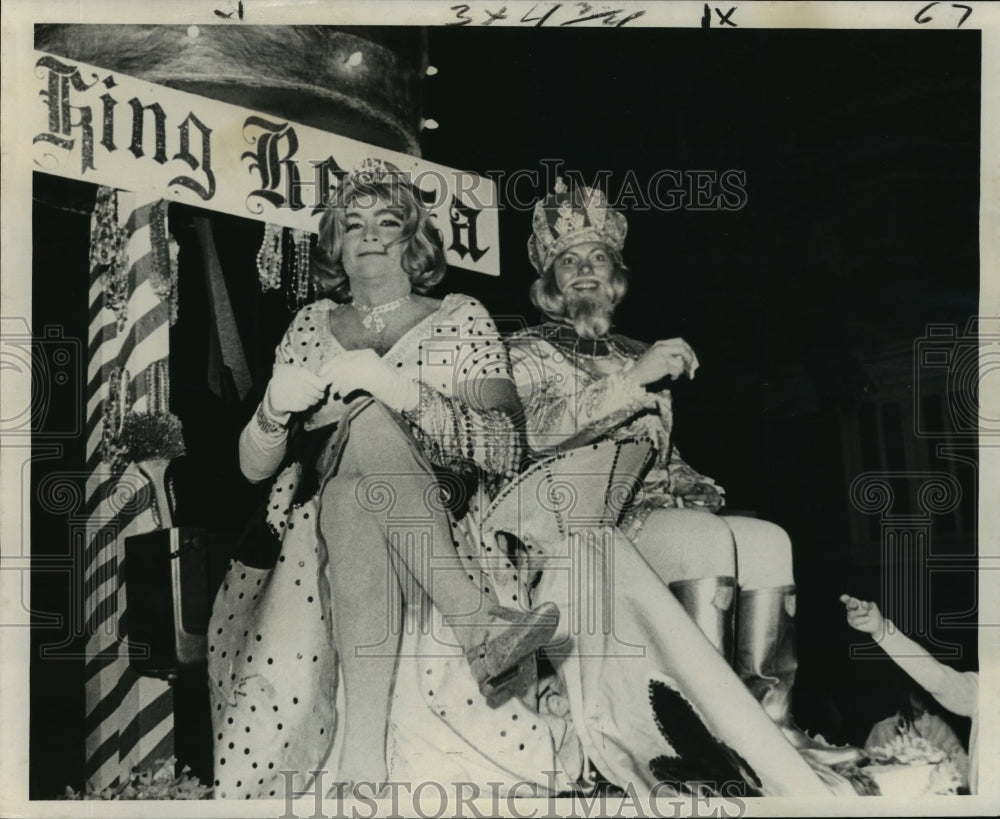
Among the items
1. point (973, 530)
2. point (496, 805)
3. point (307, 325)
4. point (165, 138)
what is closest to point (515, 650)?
point (496, 805)

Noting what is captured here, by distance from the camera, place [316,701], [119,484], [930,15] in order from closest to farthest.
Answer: [316,701]
[119,484]
[930,15]

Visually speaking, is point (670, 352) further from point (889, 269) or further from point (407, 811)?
point (407, 811)

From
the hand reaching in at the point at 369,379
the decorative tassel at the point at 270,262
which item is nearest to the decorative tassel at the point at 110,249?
the decorative tassel at the point at 270,262

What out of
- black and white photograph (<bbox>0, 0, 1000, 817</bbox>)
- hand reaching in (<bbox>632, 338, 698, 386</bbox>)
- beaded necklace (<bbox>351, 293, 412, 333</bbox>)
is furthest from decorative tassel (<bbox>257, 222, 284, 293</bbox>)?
hand reaching in (<bbox>632, 338, 698, 386</bbox>)

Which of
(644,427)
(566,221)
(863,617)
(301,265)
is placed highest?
(566,221)

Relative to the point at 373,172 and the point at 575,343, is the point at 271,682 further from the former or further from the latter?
the point at 373,172

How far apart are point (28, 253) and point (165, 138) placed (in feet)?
2.56

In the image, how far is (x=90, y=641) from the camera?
18.5ft

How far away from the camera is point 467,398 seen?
5.74 m

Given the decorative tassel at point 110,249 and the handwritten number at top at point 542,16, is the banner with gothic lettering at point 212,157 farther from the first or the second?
the handwritten number at top at point 542,16

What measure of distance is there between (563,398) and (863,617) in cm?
164

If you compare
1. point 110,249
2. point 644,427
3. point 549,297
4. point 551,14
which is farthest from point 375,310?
point 551,14

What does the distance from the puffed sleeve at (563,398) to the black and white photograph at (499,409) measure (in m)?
0.02

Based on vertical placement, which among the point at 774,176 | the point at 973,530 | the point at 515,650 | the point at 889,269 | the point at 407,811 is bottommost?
the point at 407,811
